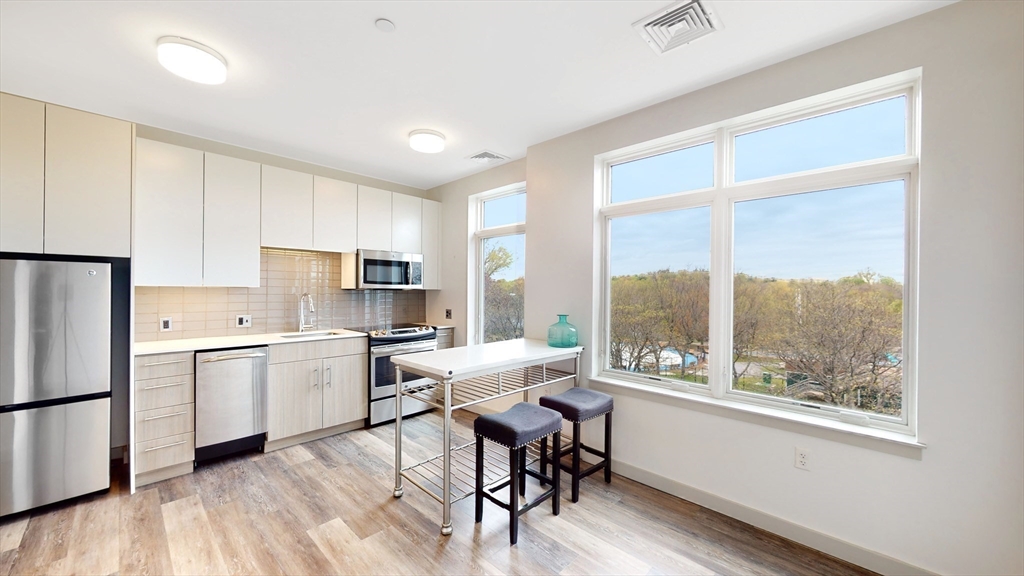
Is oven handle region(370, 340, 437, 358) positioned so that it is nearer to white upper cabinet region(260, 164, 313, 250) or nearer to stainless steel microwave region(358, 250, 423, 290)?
stainless steel microwave region(358, 250, 423, 290)

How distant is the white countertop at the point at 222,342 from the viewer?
270 centimetres

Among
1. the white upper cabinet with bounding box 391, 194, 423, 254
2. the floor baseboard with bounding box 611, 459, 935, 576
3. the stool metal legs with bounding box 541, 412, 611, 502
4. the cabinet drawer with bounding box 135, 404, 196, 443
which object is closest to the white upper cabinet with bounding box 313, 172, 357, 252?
the white upper cabinet with bounding box 391, 194, 423, 254

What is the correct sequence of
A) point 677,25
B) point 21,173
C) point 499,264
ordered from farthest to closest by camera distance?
point 499,264 < point 21,173 < point 677,25

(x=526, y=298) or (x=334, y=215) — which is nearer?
(x=526, y=298)

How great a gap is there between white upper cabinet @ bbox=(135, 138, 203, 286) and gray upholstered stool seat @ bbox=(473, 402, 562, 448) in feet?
8.45

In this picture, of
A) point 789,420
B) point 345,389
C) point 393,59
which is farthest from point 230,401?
point 789,420

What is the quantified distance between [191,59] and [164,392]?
2.14 meters

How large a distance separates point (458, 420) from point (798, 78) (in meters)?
3.78

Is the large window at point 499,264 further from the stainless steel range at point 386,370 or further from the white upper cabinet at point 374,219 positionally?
the white upper cabinet at point 374,219

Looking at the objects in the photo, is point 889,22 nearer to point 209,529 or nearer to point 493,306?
point 493,306

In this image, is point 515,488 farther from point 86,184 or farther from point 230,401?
point 86,184

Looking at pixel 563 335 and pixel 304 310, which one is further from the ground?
pixel 304 310

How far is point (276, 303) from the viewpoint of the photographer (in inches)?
145

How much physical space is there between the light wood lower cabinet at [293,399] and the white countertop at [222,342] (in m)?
0.21
